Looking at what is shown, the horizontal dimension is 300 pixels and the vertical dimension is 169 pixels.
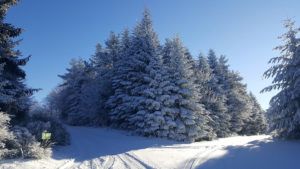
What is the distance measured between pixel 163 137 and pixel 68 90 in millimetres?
32139

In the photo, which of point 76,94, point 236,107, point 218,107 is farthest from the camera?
point 76,94

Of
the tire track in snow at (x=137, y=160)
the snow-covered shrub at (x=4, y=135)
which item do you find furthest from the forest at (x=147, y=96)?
the tire track in snow at (x=137, y=160)

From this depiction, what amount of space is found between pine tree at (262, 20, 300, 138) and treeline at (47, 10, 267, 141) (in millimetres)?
10771

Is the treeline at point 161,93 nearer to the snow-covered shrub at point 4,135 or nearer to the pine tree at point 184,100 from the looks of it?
the pine tree at point 184,100

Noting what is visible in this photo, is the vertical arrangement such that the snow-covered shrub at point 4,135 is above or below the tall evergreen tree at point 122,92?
below

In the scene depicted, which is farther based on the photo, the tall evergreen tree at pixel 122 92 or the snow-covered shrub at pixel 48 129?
the tall evergreen tree at pixel 122 92

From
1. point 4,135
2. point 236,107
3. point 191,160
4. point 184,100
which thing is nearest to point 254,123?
point 236,107

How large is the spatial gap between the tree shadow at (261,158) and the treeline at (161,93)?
11.8 m

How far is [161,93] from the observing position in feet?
108

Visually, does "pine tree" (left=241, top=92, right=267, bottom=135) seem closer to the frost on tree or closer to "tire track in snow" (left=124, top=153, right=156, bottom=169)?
the frost on tree

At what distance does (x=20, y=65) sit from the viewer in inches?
942

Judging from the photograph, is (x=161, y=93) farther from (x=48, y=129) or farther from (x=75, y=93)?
(x=75, y=93)

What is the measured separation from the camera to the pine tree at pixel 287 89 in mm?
20906

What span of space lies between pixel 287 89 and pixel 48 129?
16.4 metres
